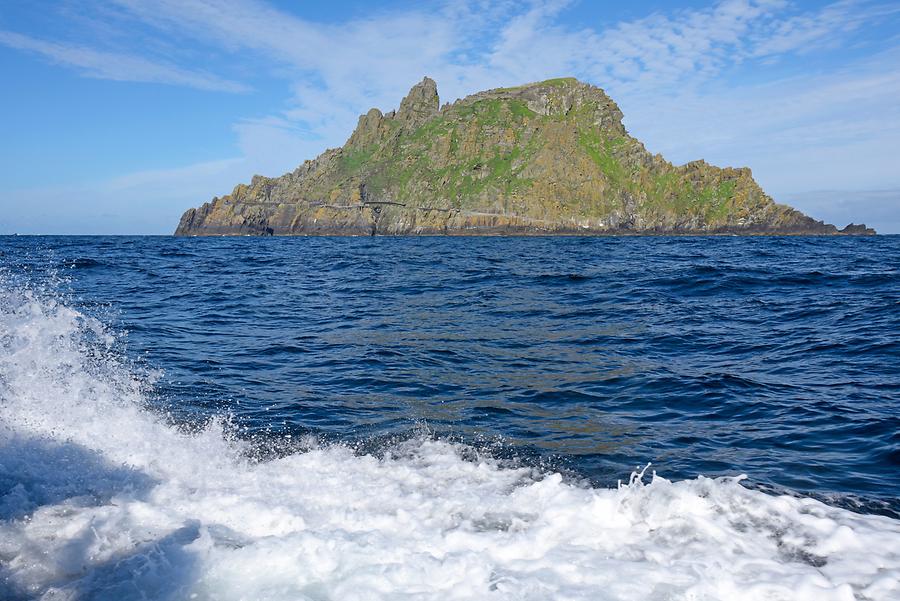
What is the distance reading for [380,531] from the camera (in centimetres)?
515

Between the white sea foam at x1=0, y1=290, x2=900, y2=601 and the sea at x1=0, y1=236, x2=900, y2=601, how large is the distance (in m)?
0.02

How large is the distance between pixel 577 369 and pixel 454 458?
532 cm

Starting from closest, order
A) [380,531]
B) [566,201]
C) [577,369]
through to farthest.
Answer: [380,531], [577,369], [566,201]

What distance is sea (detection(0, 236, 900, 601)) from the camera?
4.41 m

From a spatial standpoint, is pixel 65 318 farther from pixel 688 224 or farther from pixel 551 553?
pixel 688 224

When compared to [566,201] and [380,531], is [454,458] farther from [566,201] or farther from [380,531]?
[566,201]

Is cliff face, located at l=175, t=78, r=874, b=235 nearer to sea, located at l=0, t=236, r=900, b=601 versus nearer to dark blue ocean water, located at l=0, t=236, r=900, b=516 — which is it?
dark blue ocean water, located at l=0, t=236, r=900, b=516

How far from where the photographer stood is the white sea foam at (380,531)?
423 centimetres

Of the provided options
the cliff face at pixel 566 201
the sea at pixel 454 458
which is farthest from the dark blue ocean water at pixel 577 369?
the cliff face at pixel 566 201

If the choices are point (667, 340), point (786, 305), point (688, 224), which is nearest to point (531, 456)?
point (667, 340)

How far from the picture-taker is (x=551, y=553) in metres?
4.81

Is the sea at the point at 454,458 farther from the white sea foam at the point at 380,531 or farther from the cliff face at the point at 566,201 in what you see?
the cliff face at the point at 566,201

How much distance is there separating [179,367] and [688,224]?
17286 cm

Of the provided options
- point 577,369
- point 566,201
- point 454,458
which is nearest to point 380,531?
point 454,458
